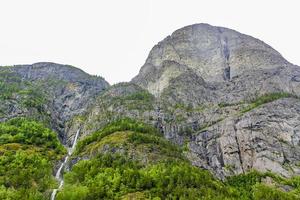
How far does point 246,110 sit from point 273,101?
47.1 feet

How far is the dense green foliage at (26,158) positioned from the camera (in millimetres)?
100688

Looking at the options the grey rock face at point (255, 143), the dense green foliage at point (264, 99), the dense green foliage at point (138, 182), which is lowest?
the dense green foliage at point (138, 182)

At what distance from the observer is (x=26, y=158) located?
12712 centimetres

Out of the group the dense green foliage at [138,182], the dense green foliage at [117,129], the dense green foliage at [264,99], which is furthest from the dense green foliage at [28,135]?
the dense green foliage at [264,99]

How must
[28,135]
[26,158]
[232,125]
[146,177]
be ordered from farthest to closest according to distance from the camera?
[232,125] → [28,135] → [26,158] → [146,177]

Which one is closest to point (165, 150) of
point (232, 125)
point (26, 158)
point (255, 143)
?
point (255, 143)

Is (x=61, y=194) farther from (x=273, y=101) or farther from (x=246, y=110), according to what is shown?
(x=273, y=101)

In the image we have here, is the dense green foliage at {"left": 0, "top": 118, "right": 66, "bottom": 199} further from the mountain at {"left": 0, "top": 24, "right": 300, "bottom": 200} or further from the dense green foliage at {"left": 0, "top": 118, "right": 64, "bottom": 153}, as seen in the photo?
the mountain at {"left": 0, "top": 24, "right": 300, "bottom": 200}

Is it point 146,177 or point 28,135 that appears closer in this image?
point 146,177

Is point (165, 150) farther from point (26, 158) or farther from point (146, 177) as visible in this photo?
point (26, 158)

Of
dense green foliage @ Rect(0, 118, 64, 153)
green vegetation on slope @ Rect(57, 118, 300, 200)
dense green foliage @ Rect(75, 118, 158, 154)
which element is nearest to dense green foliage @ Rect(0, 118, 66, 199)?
dense green foliage @ Rect(0, 118, 64, 153)

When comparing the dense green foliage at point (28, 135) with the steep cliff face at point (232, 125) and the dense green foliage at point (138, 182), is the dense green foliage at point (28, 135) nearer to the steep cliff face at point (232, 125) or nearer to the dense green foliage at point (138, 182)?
the steep cliff face at point (232, 125)

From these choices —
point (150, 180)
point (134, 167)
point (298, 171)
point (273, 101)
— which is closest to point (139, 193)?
point (150, 180)

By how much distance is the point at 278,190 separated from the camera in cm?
11800
